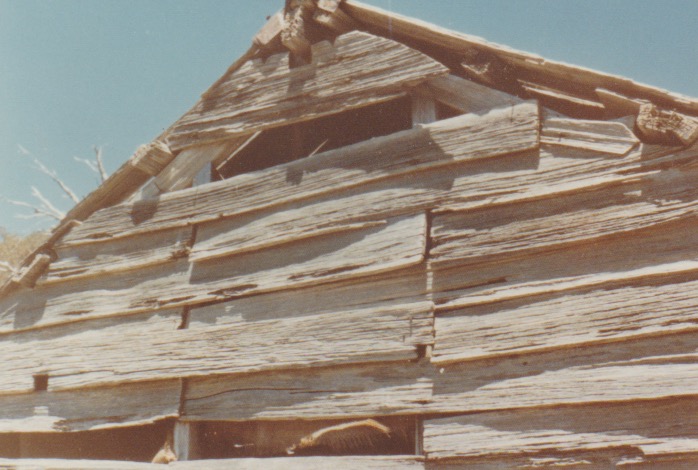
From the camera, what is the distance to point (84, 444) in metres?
4.53

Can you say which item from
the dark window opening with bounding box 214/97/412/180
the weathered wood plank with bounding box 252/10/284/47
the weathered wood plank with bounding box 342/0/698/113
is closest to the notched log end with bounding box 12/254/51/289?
the dark window opening with bounding box 214/97/412/180

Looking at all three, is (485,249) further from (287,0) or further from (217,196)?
(287,0)

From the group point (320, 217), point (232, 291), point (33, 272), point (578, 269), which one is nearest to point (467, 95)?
point (320, 217)

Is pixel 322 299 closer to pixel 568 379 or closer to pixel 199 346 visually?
pixel 199 346

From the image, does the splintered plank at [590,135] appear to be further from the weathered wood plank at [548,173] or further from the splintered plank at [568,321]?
the splintered plank at [568,321]

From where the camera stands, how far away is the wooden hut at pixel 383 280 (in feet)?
8.73

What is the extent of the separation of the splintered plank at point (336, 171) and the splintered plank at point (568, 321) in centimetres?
86

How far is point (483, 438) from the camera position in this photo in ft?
8.93

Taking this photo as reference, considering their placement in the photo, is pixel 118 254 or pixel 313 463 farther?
pixel 118 254

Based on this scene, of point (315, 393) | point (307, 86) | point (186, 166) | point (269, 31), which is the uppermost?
point (269, 31)

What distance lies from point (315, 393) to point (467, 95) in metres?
1.86

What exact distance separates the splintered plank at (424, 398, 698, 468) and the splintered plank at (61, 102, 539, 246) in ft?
4.38

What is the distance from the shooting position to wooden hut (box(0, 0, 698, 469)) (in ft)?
8.73

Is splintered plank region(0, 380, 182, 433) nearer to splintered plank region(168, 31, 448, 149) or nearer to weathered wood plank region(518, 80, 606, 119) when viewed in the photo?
splintered plank region(168, 31, 448, 149)
